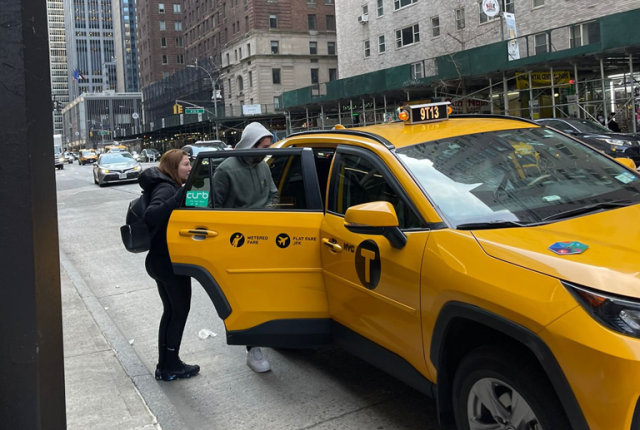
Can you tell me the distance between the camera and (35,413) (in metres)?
2.10

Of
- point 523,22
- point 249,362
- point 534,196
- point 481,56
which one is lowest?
point 249,362

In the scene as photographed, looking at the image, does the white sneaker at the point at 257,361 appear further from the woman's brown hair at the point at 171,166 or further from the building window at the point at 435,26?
the building window at the point at 435,26

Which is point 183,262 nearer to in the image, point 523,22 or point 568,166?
point 568,166

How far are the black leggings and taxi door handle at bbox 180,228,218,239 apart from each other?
34cm

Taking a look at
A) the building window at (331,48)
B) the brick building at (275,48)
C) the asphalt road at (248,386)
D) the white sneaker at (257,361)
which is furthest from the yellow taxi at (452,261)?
the building window at (331,48)

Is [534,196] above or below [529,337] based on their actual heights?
above

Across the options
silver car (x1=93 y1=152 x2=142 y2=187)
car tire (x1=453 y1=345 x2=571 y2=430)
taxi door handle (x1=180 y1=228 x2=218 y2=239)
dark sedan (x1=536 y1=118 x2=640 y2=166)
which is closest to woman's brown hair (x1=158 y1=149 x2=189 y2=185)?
taxi door handle (x1=180 y1=228 x2=218 y2=239)

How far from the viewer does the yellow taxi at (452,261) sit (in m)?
2.29

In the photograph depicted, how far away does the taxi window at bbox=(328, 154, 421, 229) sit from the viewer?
3434mm

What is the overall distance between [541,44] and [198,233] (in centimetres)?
3101

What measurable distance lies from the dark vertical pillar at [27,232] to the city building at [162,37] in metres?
114

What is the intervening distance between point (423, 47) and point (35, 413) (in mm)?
41903

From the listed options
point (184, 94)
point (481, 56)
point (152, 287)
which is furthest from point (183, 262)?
point (184, 94)

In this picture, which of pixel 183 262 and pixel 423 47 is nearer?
pixel 183 262
